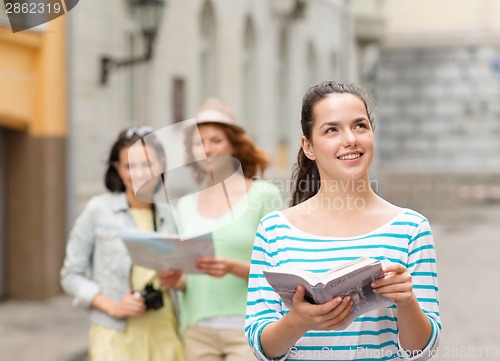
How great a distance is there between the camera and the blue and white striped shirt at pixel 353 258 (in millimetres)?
2422

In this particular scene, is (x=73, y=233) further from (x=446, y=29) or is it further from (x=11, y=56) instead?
(x=446, y=29)

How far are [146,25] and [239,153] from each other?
7037mm

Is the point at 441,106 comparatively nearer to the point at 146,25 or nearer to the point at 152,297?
the point at 146,25

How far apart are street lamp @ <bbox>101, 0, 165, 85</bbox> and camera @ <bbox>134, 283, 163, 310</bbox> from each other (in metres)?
7.13

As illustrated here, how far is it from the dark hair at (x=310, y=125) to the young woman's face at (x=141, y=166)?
1199 mm

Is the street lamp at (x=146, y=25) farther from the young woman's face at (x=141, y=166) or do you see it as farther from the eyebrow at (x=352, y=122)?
the eyebrow at (x=352, y=122)

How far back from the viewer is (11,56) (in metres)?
9.62

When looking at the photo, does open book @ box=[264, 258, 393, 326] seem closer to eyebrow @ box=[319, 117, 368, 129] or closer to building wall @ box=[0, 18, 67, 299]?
eyebrow @ box=[319, 117, 368, 129]

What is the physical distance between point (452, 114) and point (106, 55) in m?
20.4

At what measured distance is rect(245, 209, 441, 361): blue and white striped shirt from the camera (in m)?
2.42

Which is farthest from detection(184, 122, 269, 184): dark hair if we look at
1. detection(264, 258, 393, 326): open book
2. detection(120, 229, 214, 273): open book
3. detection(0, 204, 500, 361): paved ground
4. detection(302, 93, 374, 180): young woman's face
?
detection(0, 204, 500, 361): paved ground

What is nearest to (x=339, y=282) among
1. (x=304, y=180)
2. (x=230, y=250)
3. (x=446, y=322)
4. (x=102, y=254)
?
(x=304, y=180)

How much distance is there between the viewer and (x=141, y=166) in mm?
4027

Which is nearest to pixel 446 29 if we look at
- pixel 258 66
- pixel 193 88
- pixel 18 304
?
pixel 258 66
